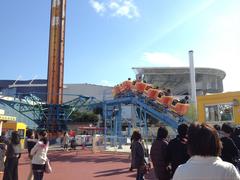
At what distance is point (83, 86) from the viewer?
8775cm

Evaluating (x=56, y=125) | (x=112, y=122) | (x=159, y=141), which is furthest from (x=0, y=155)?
(x=56, y=125)

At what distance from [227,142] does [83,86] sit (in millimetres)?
82631

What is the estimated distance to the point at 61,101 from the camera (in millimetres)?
37094

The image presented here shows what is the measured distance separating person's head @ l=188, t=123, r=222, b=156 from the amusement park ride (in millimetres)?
22733

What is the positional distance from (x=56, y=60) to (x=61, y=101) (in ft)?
15.1

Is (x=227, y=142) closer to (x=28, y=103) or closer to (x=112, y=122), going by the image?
(x=112, y=122)

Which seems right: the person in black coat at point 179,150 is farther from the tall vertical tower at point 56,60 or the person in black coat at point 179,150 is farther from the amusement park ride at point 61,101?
the tall vertical tower at point 56,60

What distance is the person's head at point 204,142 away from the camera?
2.70m

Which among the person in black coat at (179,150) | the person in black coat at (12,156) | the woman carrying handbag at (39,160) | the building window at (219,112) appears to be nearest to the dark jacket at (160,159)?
the person in black coat at (179,150)

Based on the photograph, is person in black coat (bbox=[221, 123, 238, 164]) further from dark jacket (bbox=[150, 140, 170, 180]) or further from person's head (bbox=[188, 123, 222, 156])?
person's head (bbox=[188, 123, 222, 156])

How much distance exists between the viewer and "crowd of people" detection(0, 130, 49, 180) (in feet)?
26.9

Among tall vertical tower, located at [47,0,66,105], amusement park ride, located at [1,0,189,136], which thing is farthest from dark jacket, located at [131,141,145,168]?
tall vertical tower, located at [47,0,66,105]

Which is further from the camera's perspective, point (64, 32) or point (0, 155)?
point (64, 32)

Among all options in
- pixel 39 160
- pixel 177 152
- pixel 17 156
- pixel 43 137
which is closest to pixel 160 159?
pixel 177 152
